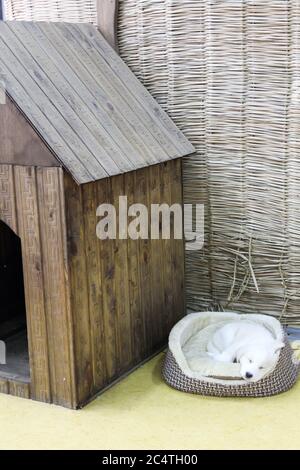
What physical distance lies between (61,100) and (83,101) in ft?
0.44

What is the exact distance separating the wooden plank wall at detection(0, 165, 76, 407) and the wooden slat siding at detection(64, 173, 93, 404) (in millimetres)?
23

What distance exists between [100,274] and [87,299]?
11 centimetres

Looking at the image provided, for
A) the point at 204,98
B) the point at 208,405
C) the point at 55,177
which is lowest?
the point at 208,405

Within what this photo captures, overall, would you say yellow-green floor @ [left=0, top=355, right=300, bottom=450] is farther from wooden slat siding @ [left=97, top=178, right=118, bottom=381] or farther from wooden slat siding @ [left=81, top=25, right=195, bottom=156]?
wooden slat siding @ [left=81, top=25, right=195, bottom=156]

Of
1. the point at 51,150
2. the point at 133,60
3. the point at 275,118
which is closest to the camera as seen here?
the point at 51,150

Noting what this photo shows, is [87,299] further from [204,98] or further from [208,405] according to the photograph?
[204,98]

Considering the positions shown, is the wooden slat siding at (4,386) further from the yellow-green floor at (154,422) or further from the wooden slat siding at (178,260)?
the wooden slat siding at (178,260)

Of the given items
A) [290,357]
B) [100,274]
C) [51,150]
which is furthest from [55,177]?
[290,357]

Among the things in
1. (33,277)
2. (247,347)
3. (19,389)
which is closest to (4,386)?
(19,389)

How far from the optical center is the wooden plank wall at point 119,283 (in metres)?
2.41

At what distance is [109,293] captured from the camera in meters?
2.58

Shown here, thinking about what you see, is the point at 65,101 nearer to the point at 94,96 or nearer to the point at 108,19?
the point at 94,96

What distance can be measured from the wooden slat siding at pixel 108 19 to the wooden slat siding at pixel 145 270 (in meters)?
0.76

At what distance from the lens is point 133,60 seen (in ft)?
10.4
